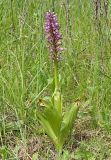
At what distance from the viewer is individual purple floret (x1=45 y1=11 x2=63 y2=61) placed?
1.56 m

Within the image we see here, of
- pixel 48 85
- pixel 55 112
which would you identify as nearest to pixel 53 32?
pixel 55 112

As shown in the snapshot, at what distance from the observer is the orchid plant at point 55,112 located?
1562 millimetres

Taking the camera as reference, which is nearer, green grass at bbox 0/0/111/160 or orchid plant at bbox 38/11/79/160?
orchid plant at bbox 38/11/79/160

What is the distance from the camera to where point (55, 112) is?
157cm

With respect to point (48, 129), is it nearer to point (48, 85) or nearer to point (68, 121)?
point (68, 121)

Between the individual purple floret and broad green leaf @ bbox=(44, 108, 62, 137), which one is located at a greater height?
the individual purple floret

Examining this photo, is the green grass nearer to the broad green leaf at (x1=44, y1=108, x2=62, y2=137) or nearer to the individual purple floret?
the broad green leaf at (x1=44, y1=108, x2=62, y2=137)

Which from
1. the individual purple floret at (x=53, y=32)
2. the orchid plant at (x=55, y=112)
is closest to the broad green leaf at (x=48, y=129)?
the orchid plant at (x=55, y=112)

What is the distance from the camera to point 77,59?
2.37m

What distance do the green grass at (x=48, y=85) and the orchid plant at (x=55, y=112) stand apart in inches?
2.9

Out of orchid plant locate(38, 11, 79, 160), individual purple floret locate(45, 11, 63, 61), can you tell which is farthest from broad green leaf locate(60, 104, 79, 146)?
individual purple floret locate(45, 11, 63, 61)

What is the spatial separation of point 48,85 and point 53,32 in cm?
46

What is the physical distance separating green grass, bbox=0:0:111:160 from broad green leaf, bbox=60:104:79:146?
89 mm

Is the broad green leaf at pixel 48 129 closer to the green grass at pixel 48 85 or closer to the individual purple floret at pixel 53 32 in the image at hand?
the green grass at pixel 48 85
